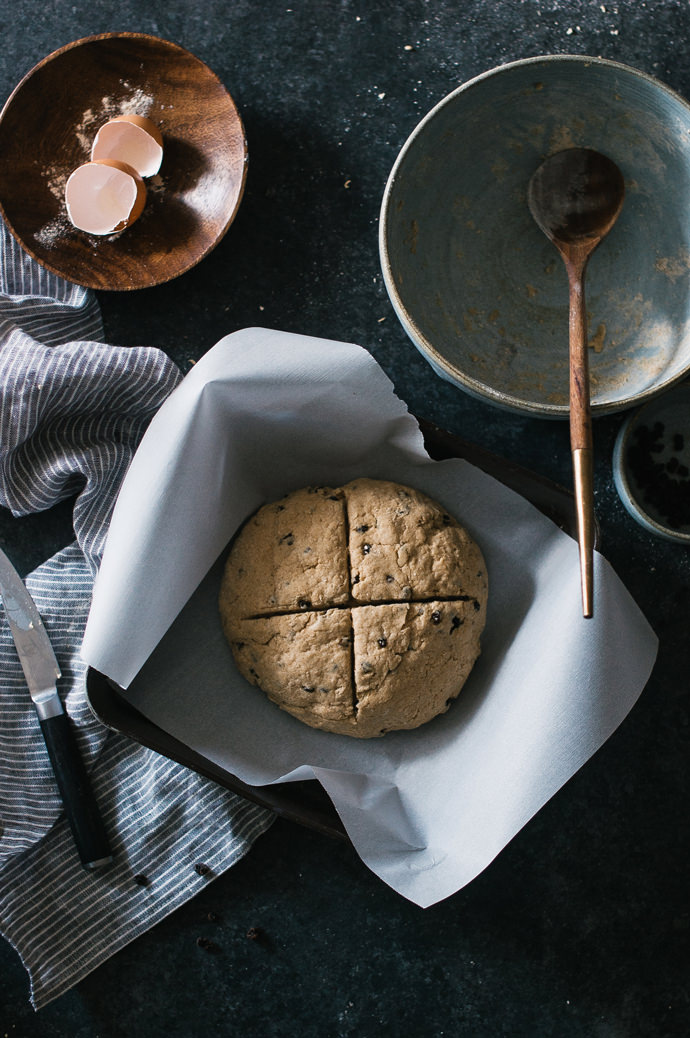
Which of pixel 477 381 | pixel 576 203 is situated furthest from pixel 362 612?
pixel 576 203

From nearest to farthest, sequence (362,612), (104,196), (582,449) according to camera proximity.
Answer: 1. (582,449)
2. (362,612)
3. (104,196)

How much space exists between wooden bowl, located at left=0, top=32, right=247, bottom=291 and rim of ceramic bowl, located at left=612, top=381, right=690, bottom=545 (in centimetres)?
83

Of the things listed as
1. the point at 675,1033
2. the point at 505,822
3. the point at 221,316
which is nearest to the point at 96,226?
the point at 221,316

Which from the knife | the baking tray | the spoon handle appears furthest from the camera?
the knife

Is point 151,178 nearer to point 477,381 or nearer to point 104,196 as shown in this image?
point 104,196

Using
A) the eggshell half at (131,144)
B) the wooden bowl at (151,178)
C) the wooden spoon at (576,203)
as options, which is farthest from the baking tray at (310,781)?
the eggshell half at (131,144)

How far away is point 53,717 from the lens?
4.98 feet

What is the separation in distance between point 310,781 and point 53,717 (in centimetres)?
47

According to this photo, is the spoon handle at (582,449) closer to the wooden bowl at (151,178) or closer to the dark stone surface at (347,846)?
the dark stone surface at (347,846)

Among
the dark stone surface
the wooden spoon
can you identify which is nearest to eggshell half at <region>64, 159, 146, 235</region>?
the dark stone surface

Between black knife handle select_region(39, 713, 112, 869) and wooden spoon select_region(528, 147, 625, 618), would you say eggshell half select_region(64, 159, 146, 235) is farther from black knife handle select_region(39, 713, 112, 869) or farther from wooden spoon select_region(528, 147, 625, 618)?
black knife handle select_region(39, 713, 112, 869)

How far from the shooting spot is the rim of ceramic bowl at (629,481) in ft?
5.07

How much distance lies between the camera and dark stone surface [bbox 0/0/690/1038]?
5.19 ft

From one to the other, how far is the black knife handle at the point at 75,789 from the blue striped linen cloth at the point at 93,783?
0.03 meters
